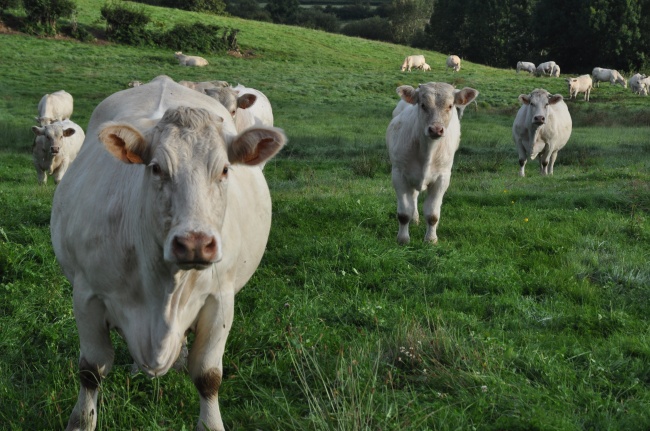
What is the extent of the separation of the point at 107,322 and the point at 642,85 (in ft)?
147

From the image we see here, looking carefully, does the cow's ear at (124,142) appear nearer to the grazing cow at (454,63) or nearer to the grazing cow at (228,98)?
the grazing cow at (228,98)

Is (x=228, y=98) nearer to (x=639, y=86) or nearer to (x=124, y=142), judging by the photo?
(x=124, y=142)

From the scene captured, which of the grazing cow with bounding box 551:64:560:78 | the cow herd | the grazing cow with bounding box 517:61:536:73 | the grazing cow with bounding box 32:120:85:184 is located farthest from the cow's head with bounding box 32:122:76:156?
the grazing cow with bounding box 517:61:536:73

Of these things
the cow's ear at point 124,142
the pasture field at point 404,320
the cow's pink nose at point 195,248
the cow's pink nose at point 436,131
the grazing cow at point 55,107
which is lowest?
the grazing cow at point 55,107

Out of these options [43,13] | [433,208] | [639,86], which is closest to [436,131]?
[433,208]

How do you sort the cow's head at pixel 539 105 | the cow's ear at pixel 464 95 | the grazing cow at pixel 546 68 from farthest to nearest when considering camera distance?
the grazing cow at pixel 546 68 < the cow's head at pixel 539 105 < the cow's ear at pixel 464 95

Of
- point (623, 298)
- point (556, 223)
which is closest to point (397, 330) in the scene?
point (623, 298)

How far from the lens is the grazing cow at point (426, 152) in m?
8.71

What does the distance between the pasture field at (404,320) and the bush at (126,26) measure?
119 ft

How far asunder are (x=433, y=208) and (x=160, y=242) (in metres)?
5.74

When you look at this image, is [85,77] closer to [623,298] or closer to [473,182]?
[473,182]

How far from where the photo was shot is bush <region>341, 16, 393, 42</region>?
92.6 metres

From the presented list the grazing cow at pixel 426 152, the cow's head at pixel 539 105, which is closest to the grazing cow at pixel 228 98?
the grazing cow at pixel 426 152

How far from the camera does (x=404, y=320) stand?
5.41 meters
